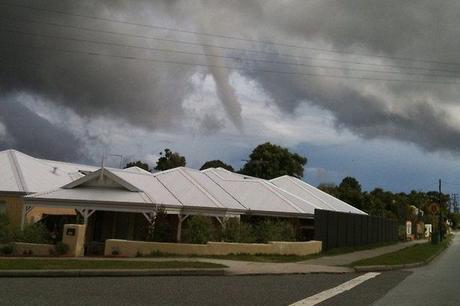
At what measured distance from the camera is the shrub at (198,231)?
24094 mm

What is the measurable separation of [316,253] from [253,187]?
9.08 m

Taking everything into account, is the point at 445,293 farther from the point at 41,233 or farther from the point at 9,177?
the point at 9,177

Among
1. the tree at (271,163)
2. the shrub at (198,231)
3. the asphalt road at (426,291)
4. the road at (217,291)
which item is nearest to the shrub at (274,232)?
the shrub at (198,231)

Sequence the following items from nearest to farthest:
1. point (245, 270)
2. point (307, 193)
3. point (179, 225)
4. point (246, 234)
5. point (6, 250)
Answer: point (245, 270)
point (6, 250)
point (246, 234)
point (179, 225)
point (307, 193)

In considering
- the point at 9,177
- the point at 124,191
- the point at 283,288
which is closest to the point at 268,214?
the point at 124,191

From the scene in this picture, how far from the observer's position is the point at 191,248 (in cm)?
2234

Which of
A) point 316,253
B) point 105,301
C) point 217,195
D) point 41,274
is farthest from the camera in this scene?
point 217,195

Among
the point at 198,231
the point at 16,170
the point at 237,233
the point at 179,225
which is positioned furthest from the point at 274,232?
the point at 16,170

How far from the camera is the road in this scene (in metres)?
11.0

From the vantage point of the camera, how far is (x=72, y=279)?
47.1 feet

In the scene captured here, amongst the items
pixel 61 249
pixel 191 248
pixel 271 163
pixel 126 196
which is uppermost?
pixel 271 163

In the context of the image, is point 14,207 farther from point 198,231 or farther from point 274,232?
point 274,232

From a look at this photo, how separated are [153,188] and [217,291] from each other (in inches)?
664

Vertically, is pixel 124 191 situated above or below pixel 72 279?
above
